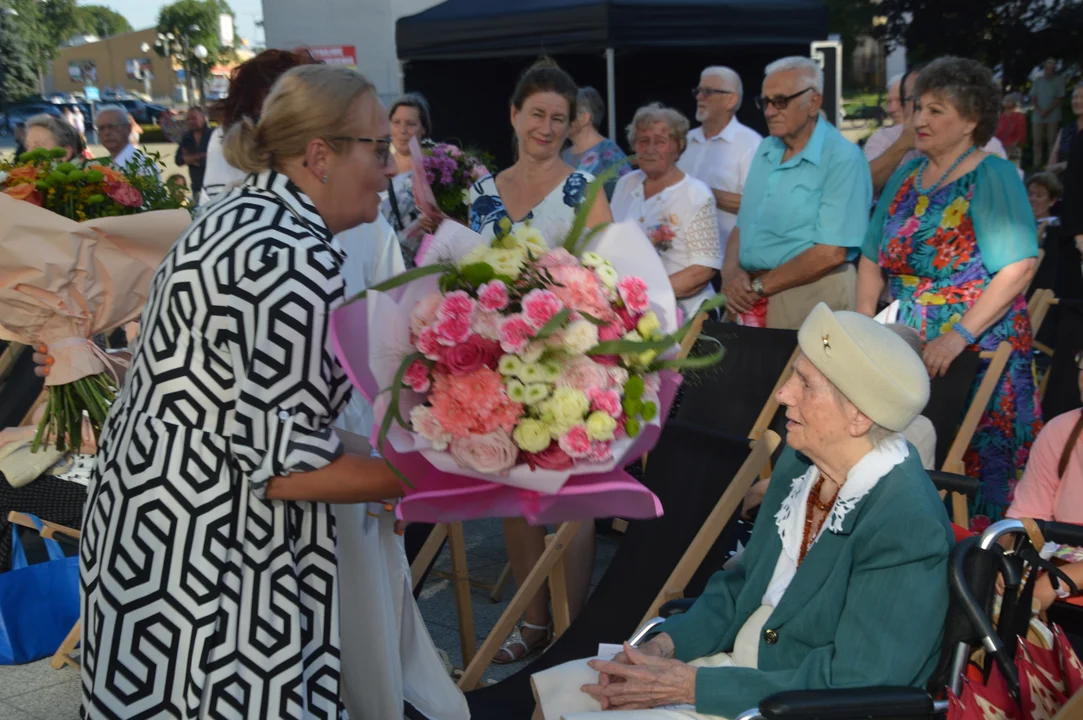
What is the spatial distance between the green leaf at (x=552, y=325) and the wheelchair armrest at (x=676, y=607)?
1317mm

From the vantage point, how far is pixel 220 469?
2174 mm

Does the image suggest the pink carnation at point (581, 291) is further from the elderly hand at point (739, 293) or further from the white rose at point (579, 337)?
the elderly hand at point (739, 293)

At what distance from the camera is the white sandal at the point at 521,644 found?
4.13 metres

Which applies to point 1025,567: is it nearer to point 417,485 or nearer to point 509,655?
point 417,485

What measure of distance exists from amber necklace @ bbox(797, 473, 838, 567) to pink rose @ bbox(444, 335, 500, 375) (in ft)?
3.41

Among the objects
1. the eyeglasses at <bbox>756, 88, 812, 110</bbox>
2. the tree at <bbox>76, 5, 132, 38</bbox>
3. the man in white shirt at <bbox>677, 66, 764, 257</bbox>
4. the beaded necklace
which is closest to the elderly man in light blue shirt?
the eyeglasses at <bbox>756, 88, 812, 110</bbox>

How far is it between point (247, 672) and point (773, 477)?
1404mm

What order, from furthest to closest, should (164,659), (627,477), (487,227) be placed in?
(487,227)
(164,659)
(627,477)

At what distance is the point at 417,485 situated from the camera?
2.10 metres

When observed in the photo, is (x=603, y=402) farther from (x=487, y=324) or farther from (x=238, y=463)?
(x=238, y=463)

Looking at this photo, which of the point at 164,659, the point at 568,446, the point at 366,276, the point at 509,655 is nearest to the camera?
the point at 568,446

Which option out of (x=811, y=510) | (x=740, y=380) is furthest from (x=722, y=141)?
(x=811, y=510)

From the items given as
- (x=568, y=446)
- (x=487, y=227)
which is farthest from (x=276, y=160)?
(x=487, y=227)

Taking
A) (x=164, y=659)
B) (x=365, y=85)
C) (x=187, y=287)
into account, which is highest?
(x=365, y=85)
